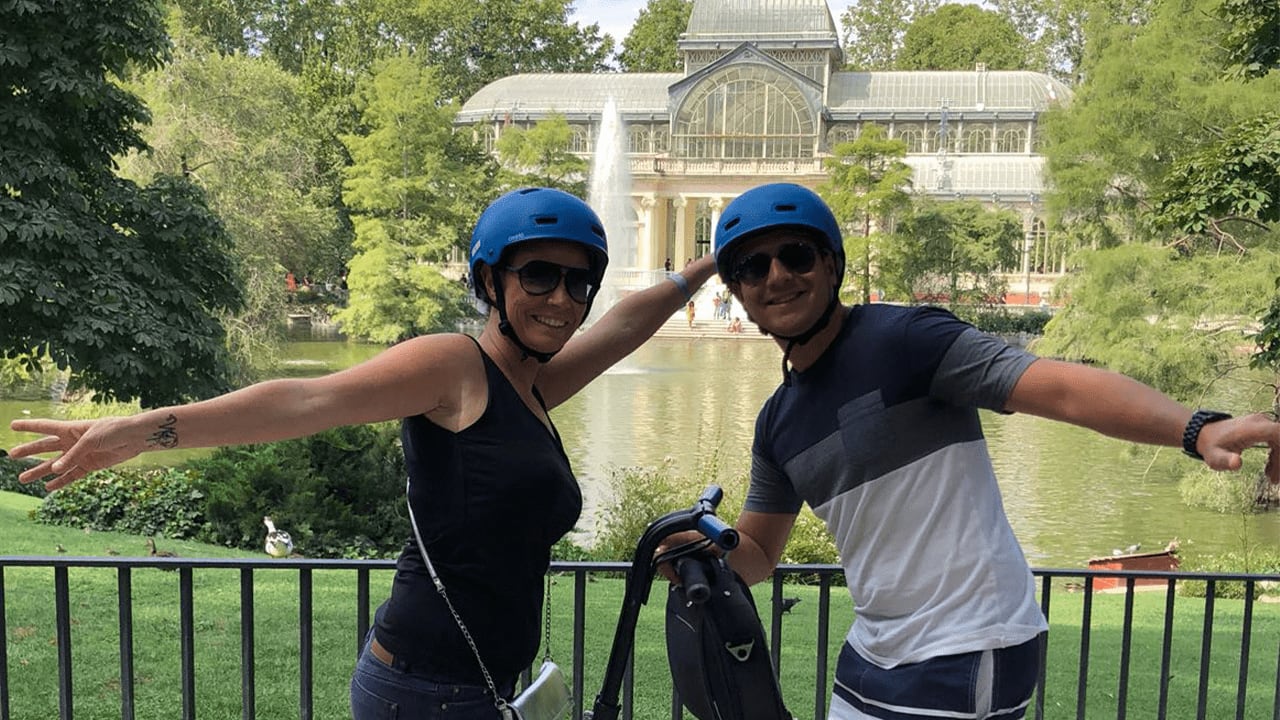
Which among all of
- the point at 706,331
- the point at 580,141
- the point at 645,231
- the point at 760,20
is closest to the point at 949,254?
the point at 706,331

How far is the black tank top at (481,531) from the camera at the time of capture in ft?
6.91

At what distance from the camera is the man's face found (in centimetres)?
230

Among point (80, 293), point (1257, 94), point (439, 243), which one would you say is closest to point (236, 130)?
point (439, 243)

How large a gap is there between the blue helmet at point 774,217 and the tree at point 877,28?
7287 cm

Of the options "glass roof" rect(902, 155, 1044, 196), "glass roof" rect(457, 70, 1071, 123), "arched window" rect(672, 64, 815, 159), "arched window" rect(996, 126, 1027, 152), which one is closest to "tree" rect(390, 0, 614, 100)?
"glass roof" rect(457, 70, 1071, 123)

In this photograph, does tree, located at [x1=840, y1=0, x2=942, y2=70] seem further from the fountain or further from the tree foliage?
the tree foliage

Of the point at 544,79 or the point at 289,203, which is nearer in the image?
the point at 289,203

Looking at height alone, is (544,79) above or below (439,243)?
above

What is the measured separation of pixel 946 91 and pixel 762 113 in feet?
33.1

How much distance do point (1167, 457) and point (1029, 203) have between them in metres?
37.1

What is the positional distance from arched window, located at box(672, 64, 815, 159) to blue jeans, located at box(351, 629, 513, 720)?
188 feet

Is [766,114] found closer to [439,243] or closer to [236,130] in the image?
[439,243]

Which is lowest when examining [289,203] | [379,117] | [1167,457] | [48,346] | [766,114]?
[1167,457]

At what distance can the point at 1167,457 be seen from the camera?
63.2 ft
